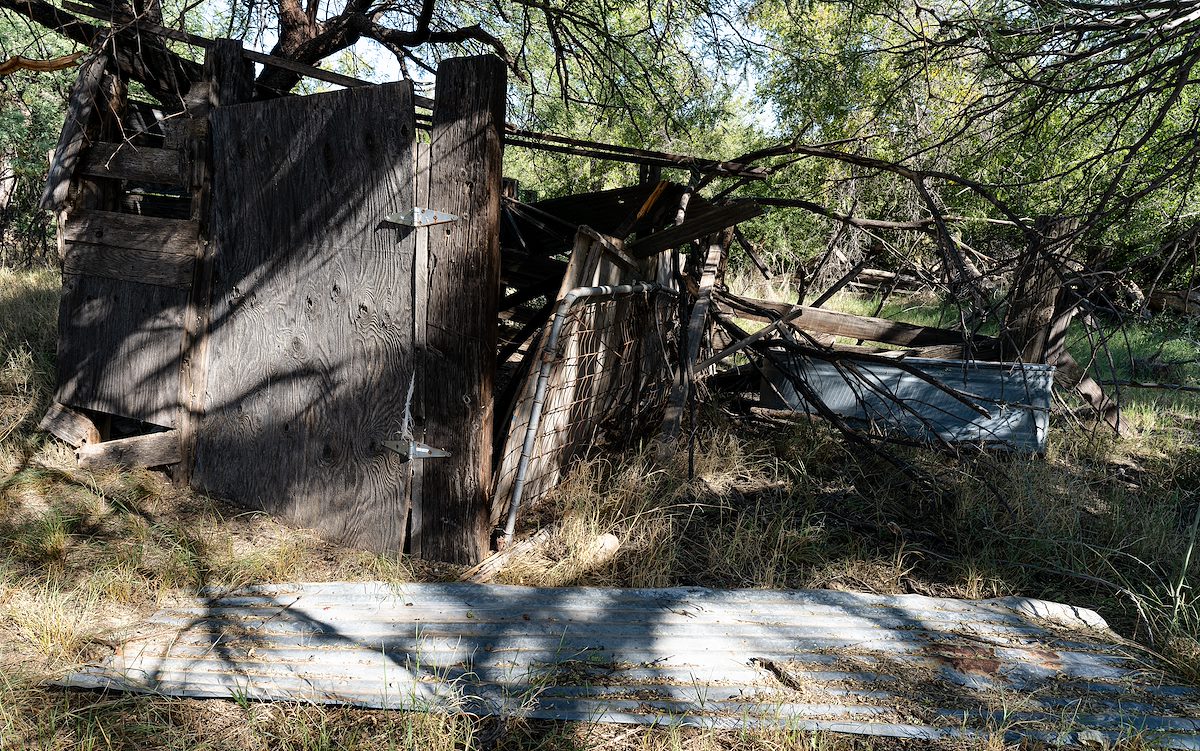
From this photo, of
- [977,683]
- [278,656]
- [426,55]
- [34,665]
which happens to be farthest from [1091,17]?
[426,55]

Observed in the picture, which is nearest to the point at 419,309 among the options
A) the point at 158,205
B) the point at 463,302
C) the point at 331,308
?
the point at 463,302

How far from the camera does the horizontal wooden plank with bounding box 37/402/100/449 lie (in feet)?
15.6

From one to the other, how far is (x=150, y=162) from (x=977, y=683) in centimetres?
497

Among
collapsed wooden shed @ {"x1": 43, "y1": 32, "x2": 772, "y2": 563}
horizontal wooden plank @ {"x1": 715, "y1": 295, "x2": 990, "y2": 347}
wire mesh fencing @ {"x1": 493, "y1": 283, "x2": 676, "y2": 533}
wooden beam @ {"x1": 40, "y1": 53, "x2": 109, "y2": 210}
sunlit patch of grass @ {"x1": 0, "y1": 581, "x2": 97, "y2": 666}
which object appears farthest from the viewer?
horizontal wooden plank @ {"x1": 715, "y1": 295, "x2": 990, "y2": 347}

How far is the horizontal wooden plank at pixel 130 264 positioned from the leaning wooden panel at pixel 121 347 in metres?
0.05

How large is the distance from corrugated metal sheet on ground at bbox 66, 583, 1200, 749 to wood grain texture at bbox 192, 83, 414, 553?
0.71 metres

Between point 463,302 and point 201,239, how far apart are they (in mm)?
1817

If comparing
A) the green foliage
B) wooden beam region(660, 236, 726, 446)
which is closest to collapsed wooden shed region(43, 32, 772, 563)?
wooden beam region(660, 236, 726, 446)

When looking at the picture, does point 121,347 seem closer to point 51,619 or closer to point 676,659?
point 51,619

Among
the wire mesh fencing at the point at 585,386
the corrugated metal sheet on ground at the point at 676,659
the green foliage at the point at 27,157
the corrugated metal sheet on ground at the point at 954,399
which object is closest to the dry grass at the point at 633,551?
the corrugated metal sheet on ground at the point at 676,659

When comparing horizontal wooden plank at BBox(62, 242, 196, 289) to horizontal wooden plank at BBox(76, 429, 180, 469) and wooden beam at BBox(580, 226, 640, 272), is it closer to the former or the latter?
horizontal wooden plank at BBox(76, 429, 180, 469)

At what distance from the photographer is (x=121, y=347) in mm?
4555

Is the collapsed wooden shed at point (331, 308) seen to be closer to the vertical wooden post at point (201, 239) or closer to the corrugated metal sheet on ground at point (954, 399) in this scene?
the vertical wooden post at point (201, 239)

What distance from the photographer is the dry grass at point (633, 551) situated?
8.12ft
